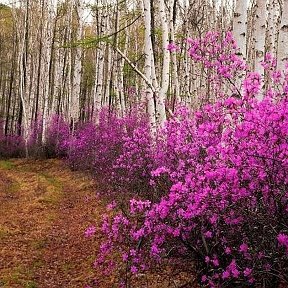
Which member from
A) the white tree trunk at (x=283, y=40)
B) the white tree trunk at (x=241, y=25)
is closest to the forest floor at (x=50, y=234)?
the white tree trunk at (x=241, y=25)

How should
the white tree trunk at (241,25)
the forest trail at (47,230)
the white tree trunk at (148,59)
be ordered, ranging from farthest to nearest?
1. the white tree trunk at (148,59)
2. the forest trail at (47,230)
3. the white tree trunk at (241,25)

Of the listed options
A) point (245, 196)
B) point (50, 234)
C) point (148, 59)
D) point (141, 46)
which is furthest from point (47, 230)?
point (141, 46)

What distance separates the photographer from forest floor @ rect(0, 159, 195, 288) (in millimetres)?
6512

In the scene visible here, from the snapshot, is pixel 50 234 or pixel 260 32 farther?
pixel 50 234

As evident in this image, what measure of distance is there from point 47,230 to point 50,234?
0.93 feet

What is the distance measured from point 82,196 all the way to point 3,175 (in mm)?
5610

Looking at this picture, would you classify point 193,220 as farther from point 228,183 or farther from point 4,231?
point 4,231

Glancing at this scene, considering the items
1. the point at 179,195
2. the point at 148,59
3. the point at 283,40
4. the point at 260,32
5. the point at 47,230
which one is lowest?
the point at 47,230

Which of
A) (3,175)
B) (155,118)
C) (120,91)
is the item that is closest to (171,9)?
(155,118)

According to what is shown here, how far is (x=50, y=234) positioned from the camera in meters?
8.64

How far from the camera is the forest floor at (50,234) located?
6.51 meters

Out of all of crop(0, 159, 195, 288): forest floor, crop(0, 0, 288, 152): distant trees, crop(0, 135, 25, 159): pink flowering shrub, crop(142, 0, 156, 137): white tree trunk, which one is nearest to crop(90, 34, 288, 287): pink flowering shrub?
crop(0, 159, 195, 288): forest floor

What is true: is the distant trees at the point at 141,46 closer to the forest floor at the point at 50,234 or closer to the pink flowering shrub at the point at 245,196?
the pink flowering shrub at the point at 245,196

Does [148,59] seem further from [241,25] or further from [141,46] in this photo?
[141,46]
